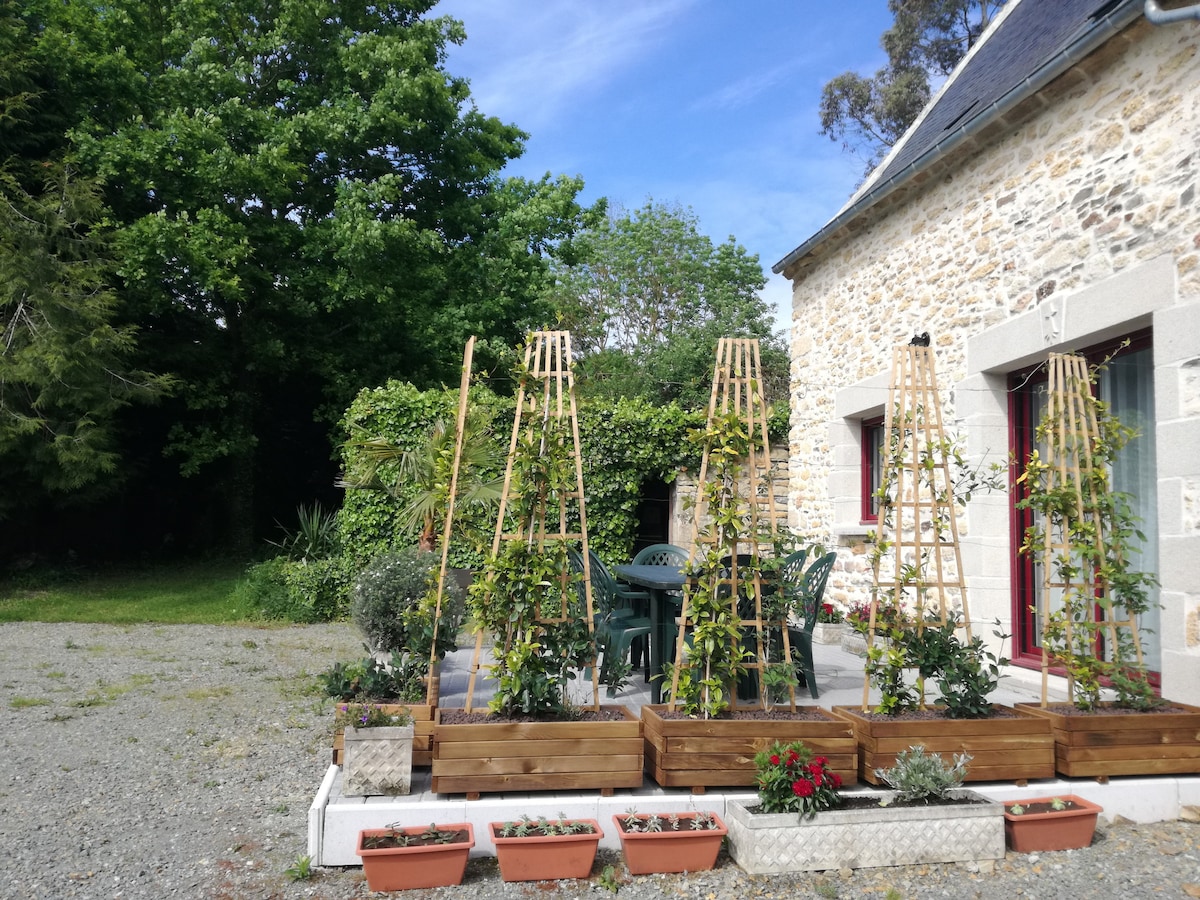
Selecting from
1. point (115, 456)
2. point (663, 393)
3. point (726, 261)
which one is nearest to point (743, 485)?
point (115, 456)

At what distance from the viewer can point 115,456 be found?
10.6 metres

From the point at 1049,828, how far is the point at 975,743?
1.24 ft

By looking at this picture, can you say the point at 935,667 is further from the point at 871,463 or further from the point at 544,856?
the point at 871,463

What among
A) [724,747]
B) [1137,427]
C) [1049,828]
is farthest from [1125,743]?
[1137,427]

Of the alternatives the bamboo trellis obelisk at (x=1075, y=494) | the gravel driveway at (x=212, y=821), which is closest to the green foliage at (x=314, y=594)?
the gravel driveway at (x=212, y=821)

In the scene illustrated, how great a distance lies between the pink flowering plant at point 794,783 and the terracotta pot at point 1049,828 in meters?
0.67

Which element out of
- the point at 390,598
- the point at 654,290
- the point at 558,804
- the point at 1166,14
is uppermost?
the point at 654,290

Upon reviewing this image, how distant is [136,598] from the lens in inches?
418

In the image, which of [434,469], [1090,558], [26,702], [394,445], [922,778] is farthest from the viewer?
[394,445]

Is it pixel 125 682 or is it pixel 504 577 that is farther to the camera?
pixel 125 682

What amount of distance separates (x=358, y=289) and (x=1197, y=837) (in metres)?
11.0

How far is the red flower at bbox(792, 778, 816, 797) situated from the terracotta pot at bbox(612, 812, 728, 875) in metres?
0.30

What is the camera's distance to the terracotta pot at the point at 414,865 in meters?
2.87

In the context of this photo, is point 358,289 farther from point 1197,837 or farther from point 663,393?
point 1197,837
